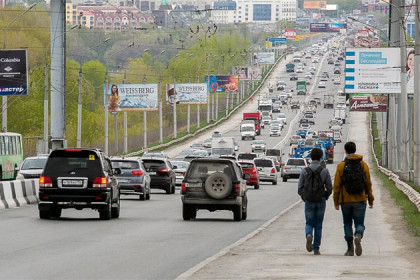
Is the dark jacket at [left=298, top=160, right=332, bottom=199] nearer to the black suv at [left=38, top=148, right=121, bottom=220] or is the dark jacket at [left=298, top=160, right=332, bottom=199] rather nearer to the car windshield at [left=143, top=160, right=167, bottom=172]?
the black suv at [left=38, top=148, right=121, bottom=220]

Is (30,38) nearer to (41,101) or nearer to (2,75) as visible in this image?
(41,101)

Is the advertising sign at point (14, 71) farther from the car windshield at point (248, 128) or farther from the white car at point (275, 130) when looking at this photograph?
the white car at point (275, 130)

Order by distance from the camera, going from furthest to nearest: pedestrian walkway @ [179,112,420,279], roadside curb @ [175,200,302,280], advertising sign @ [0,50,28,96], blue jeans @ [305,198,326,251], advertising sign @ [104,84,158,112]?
advertising sign @ [104,84,158,112], advertising sign @ [0,50,28,96], blue jeans @ [305,198,326,251], roadside curb @ [175,200,302,280], pedestrian walkway @ [179,112,420,279]

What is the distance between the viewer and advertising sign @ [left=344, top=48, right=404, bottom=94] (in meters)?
70.8

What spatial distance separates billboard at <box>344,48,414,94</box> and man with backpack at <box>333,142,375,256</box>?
52.1 metres

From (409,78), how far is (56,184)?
149 feet

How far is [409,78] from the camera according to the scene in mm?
71875

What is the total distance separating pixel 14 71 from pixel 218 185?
40509 millimetres

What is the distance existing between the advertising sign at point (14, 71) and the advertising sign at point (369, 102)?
43.5 meters

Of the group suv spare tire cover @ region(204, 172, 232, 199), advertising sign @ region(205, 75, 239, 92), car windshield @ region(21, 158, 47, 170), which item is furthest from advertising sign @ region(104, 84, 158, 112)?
suv spare tire cover @ region(204, 172, 232, 199)

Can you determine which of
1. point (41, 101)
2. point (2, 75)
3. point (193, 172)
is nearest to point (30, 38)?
point (41, 101)

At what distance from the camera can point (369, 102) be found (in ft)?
355

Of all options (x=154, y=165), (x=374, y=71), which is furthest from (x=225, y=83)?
(x=154, y=165)

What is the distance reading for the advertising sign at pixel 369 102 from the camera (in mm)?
105988
